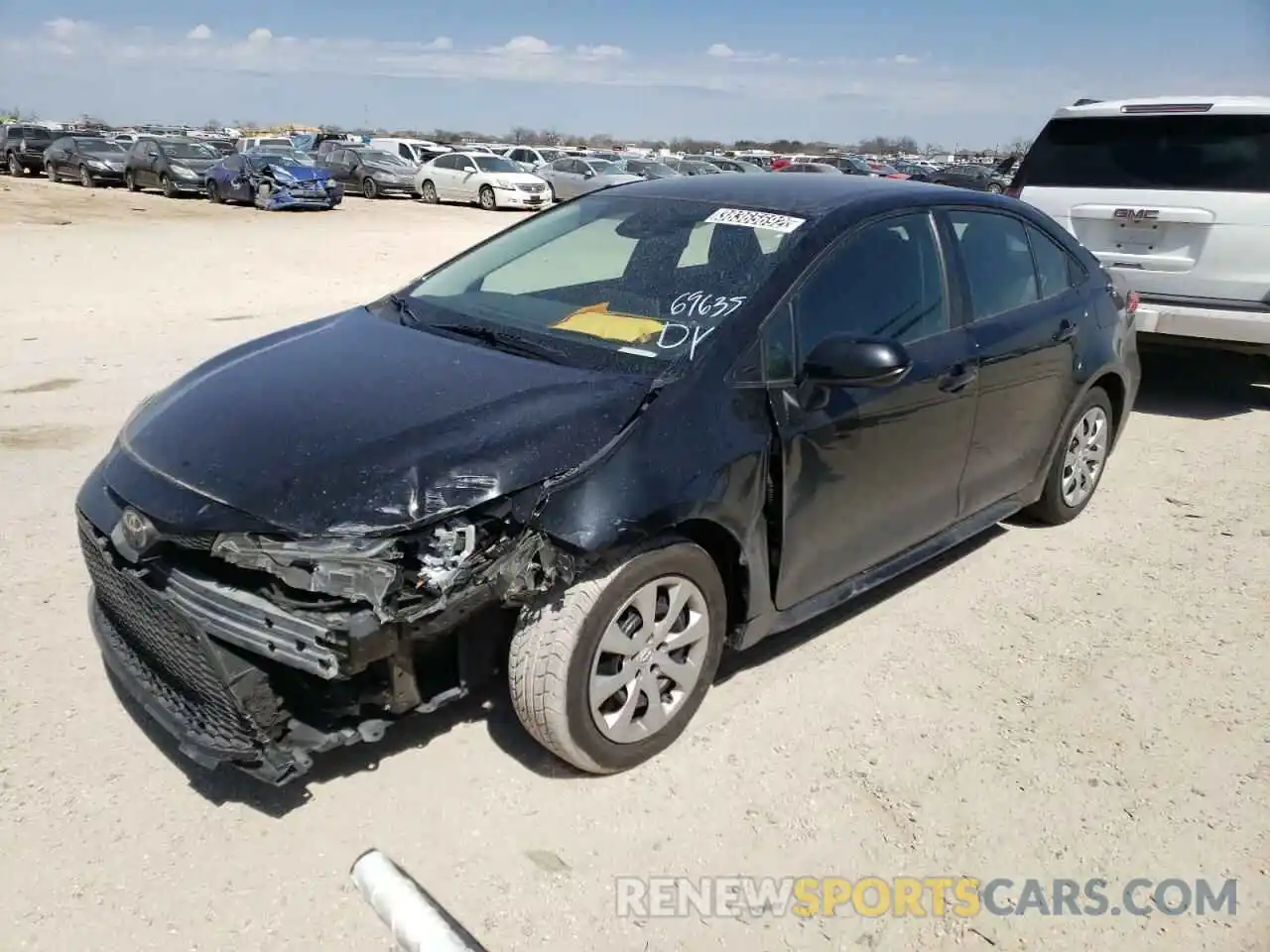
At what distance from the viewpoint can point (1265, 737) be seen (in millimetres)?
3359

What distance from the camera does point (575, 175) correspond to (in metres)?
30.0

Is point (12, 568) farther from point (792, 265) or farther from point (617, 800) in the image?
point (792, 265)

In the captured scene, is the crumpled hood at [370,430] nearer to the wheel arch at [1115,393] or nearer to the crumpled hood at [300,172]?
the wheel arch at [1115,393]

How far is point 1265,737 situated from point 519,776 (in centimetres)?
252

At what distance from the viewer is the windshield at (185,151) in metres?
26.6

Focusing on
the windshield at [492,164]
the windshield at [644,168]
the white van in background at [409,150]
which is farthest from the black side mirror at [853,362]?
the white van in background at [409,150]

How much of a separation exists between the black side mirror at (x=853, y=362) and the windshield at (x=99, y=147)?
3186cm

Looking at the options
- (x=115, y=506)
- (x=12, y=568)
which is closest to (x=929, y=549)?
(x=115, y=506)

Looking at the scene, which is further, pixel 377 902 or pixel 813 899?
pixel 813 899

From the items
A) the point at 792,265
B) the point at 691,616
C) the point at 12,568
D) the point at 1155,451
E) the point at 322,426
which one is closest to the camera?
the point at 322,426

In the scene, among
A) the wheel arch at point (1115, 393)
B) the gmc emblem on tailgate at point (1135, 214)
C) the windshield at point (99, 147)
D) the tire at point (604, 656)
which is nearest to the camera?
the tire at point (604, 656)

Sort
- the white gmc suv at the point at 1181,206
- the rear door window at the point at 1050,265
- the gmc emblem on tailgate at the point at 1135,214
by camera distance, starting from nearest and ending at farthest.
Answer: the rear door window at the point at 1050,265
the white gmc suv at the point at 1181,206
the gmc emblem on tailgate at the point at 1135,214

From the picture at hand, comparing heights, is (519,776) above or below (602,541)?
below

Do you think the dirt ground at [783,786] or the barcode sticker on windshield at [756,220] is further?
the barcode sticker on windshield at [756,220]
